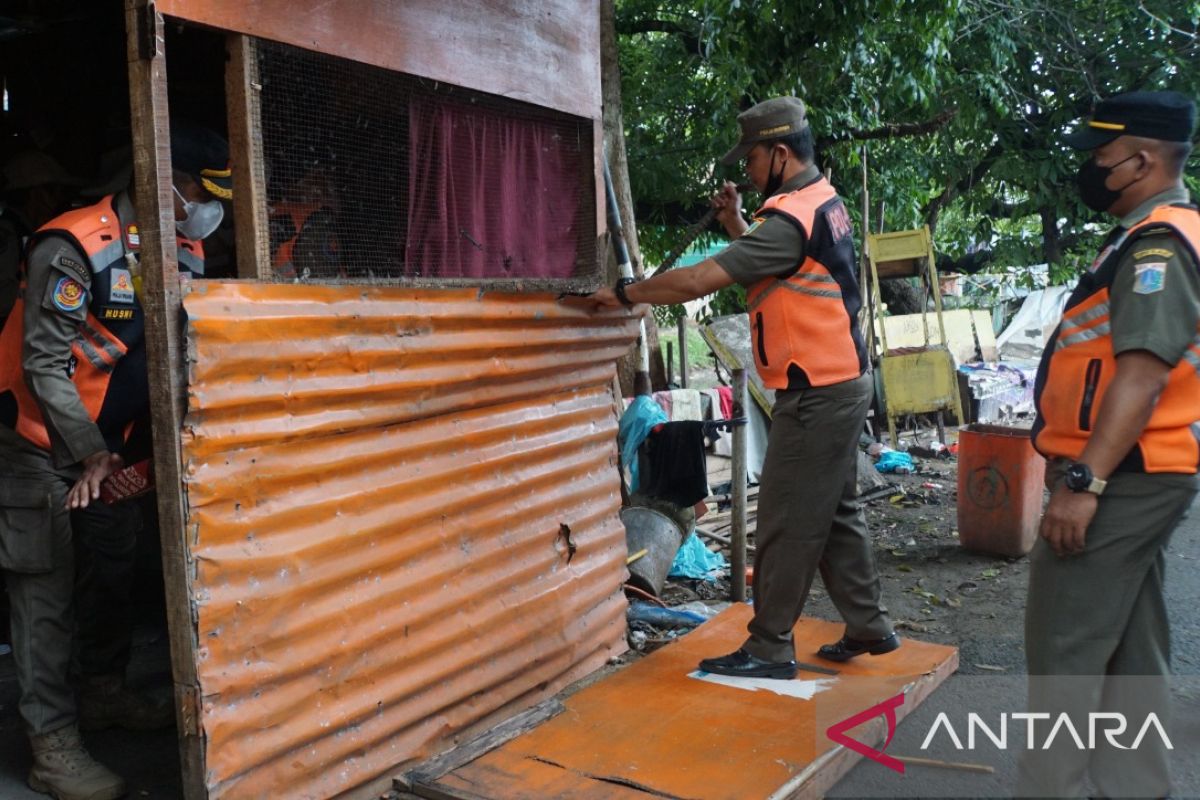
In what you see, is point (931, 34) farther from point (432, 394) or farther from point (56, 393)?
point (56, 393)

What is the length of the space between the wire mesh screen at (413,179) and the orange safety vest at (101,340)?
0.45 metres

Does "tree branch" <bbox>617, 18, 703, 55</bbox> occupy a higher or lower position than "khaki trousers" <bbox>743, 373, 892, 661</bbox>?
higher

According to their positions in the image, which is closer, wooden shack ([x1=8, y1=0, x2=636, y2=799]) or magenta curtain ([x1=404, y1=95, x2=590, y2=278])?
wooden shack ([x1=8, y1=0, x2=636, y2=799])

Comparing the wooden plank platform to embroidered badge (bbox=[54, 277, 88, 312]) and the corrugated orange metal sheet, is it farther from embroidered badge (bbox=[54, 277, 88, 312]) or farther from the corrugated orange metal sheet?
embroidered badge (bbox=[54, 277, 88, 312])

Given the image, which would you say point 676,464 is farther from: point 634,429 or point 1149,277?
point 1149,277

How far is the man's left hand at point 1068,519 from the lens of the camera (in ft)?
8.28

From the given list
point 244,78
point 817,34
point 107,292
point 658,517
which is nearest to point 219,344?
point 107,292

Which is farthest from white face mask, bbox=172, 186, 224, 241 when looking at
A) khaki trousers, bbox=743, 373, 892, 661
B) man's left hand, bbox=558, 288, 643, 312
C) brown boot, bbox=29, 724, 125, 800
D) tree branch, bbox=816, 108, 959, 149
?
tree branch, bbox=816, 108, 959, 149

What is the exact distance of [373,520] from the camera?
325 cm

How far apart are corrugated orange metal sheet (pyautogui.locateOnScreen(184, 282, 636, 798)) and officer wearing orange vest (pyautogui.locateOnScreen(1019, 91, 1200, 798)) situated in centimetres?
195

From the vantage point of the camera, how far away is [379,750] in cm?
328

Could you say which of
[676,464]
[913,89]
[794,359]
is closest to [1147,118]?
[794,359]

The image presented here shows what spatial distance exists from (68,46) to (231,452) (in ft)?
10.3

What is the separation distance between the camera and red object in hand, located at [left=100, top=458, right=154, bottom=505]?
319 cm
